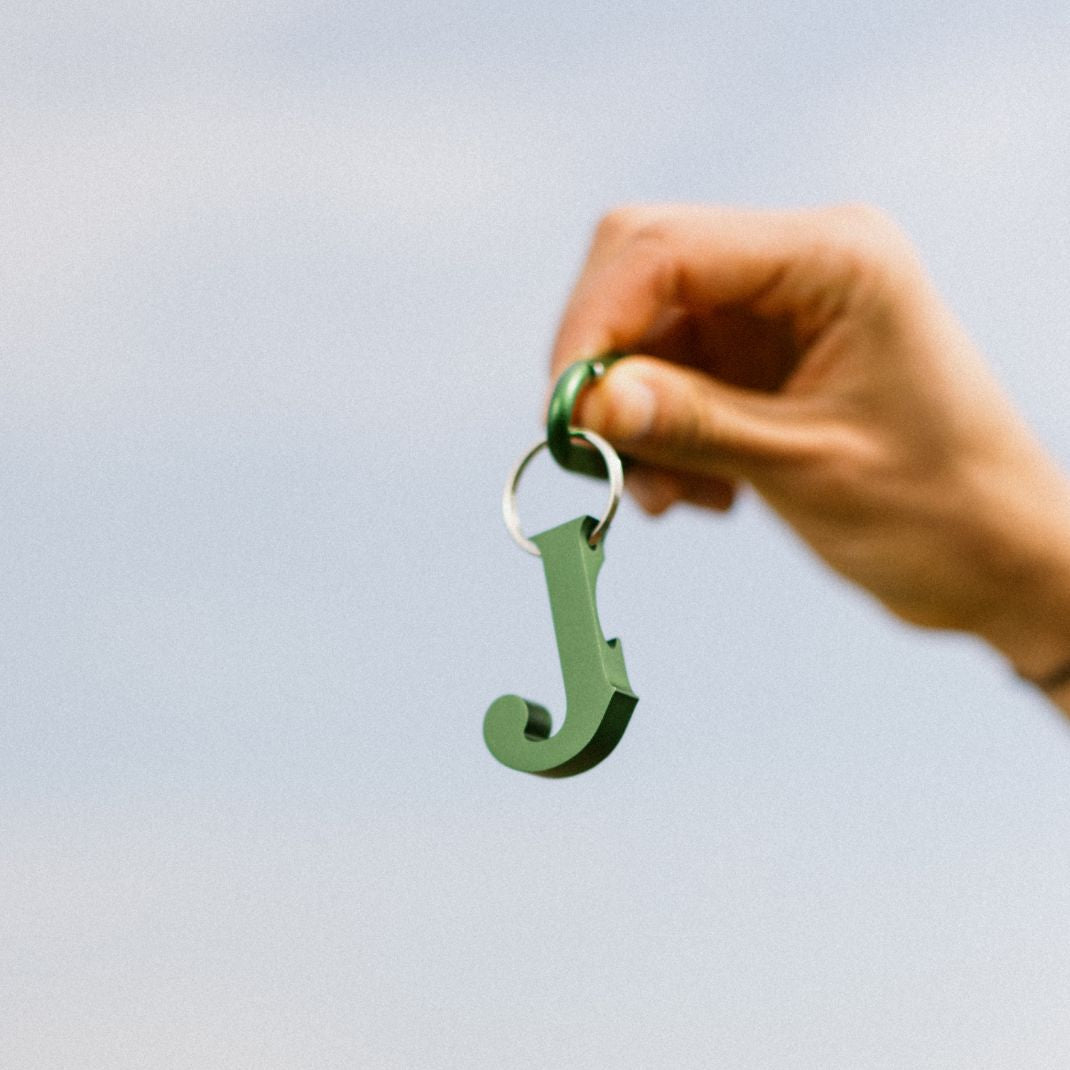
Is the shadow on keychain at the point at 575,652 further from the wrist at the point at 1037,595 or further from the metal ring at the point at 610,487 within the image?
the wrist at the point at 1037,595

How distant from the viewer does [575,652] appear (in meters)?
2.87

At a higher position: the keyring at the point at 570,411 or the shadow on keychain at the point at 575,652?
the keyring at the point at 570,411

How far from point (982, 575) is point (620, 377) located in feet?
2.99

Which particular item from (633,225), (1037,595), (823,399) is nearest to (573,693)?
(823,399)

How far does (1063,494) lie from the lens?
315cm

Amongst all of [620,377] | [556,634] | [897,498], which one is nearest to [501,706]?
[556,634]

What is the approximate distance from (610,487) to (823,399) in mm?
425

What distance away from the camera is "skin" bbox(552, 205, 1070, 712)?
280 centimetres

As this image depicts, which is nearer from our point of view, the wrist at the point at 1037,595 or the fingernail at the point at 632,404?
the fingernail at the point at 632,404

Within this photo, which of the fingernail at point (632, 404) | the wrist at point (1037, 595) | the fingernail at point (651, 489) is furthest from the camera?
the wrist at point (1037, 595)

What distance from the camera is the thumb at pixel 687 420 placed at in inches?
109

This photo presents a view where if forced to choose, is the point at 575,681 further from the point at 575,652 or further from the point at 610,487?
the point at 610,487

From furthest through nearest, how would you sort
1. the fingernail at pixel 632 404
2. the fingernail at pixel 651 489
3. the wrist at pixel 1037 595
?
1. the wrist at pixel 1037 595
2. the fingernail at pixel 651 489
3. the fingernail at pixel 632 404

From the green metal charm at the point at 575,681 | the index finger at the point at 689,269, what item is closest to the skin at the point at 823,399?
the index finger at the point at 689,269
